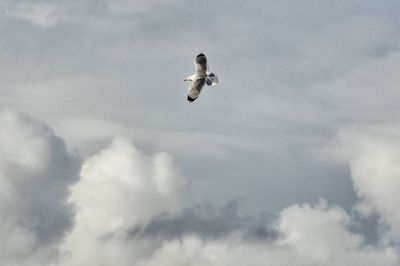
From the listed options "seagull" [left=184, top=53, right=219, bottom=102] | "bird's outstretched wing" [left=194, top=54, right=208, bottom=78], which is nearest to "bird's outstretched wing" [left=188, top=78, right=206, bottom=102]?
"seagull" [left=184, top=53, right=219, bottom=102]

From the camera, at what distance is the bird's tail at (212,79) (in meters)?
147

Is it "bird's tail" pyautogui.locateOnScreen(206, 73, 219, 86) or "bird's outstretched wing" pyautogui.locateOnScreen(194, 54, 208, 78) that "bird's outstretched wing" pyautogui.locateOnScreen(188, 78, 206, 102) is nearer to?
"bird's tail" pyautogui.locateOnScreen(206, 73, 219, 86)

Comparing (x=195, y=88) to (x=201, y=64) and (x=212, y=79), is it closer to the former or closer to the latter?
(x=212, y=79)

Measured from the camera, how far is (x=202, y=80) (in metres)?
149

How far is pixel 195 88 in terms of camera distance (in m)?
147

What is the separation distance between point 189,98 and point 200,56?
45.6 feet

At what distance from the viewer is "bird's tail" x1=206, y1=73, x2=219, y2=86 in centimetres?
14656

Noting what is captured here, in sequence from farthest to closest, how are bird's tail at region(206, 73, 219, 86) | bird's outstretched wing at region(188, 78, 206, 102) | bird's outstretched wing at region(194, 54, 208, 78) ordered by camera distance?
bird's outstretched wing at region(194, 54, 208, 78) → bird's tail at region(206, 73, 219, 86) → bird's outstretched wing at region(188, 78, 206, 102)

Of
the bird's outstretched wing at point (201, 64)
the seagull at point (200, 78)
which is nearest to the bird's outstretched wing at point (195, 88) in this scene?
the seagull at point (200, 78)

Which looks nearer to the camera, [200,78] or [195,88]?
[195,88]

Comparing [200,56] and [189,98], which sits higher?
[200,56]

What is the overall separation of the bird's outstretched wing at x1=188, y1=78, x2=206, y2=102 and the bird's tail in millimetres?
1444

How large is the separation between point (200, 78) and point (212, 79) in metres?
3.81

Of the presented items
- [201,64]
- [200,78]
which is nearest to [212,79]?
[200,78]
